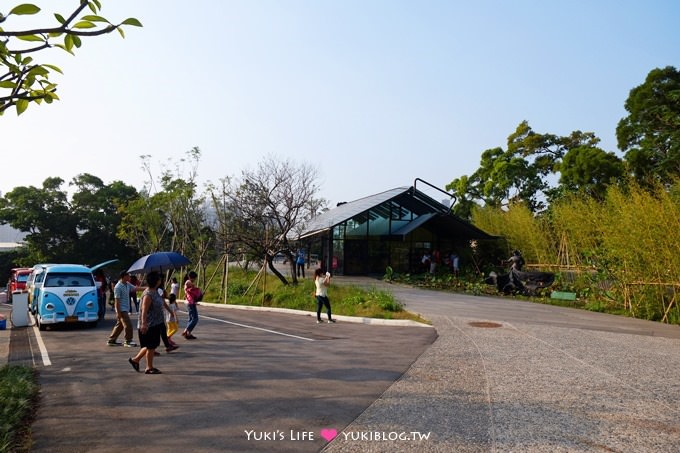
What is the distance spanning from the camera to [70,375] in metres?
8.25

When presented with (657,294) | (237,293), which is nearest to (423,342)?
(657,294)

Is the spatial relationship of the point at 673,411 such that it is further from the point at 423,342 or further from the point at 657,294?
the point at 657,294

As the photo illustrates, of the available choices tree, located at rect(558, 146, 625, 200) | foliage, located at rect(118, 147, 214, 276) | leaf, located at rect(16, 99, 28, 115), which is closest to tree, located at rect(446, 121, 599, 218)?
tree, located at rect(558, 146, 625, 200)

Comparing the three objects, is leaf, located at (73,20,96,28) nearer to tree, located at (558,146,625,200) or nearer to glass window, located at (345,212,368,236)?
glass window, located at (345,212,368,236)

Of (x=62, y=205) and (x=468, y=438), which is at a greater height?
(x=62, y=205)

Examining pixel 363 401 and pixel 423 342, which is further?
pixel 423 342

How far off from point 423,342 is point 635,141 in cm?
2667

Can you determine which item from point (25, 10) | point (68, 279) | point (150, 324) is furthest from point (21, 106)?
point (68, 279)

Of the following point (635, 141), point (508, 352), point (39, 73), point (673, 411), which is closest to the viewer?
point (39, 73)

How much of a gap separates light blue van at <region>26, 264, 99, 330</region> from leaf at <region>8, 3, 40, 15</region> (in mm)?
12666

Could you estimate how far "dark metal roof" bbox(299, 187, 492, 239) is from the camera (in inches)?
1148

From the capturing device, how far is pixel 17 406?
6.18 metres

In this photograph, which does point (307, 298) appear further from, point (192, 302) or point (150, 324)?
point (150, 324)

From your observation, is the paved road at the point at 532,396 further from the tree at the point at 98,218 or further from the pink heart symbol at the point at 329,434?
the tree at the point at 98,218
